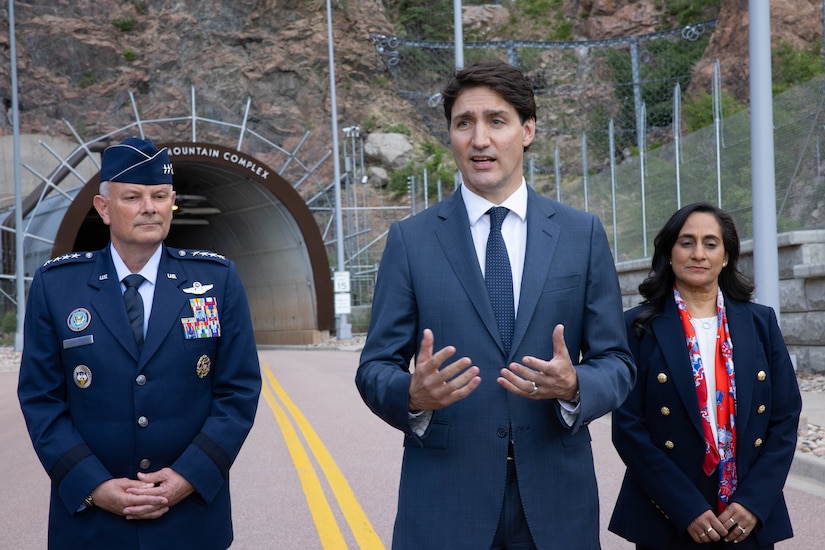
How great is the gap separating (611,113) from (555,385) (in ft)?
177

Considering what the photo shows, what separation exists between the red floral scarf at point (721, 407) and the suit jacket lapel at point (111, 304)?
227cm

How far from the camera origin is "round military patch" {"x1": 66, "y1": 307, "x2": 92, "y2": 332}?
3.89 m

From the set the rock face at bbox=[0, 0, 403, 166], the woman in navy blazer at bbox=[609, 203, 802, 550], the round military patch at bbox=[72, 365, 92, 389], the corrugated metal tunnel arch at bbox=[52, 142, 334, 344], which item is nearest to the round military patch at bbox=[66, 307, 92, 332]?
the round military patch at bbox=[72, 365, 92, 389]

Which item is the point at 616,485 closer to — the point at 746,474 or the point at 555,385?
the point at 746,474

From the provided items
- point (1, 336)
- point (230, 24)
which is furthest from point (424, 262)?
point (230, 24)

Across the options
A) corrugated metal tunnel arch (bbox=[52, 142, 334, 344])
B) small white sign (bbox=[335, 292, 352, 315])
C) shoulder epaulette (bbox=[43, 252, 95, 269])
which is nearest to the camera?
shoulder epaulette (bbox=[43, 252, 95, 269])

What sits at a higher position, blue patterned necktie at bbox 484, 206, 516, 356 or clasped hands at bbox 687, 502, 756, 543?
blue patterned necktie at bbox 484, 206, 516, 356

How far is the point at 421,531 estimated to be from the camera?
3.25m

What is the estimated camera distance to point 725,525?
3998 millimetres

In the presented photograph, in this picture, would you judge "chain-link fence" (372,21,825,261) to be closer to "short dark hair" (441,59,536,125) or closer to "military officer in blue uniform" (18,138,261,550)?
"short dark hair" (441,59,536,125)

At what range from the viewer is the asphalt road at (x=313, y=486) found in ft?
23.3

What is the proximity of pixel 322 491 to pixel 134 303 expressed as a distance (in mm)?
5015

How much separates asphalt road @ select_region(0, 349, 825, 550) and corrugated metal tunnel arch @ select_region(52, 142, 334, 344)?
2027cm

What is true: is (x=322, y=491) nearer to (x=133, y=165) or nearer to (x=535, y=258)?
(x=133, y=165)
